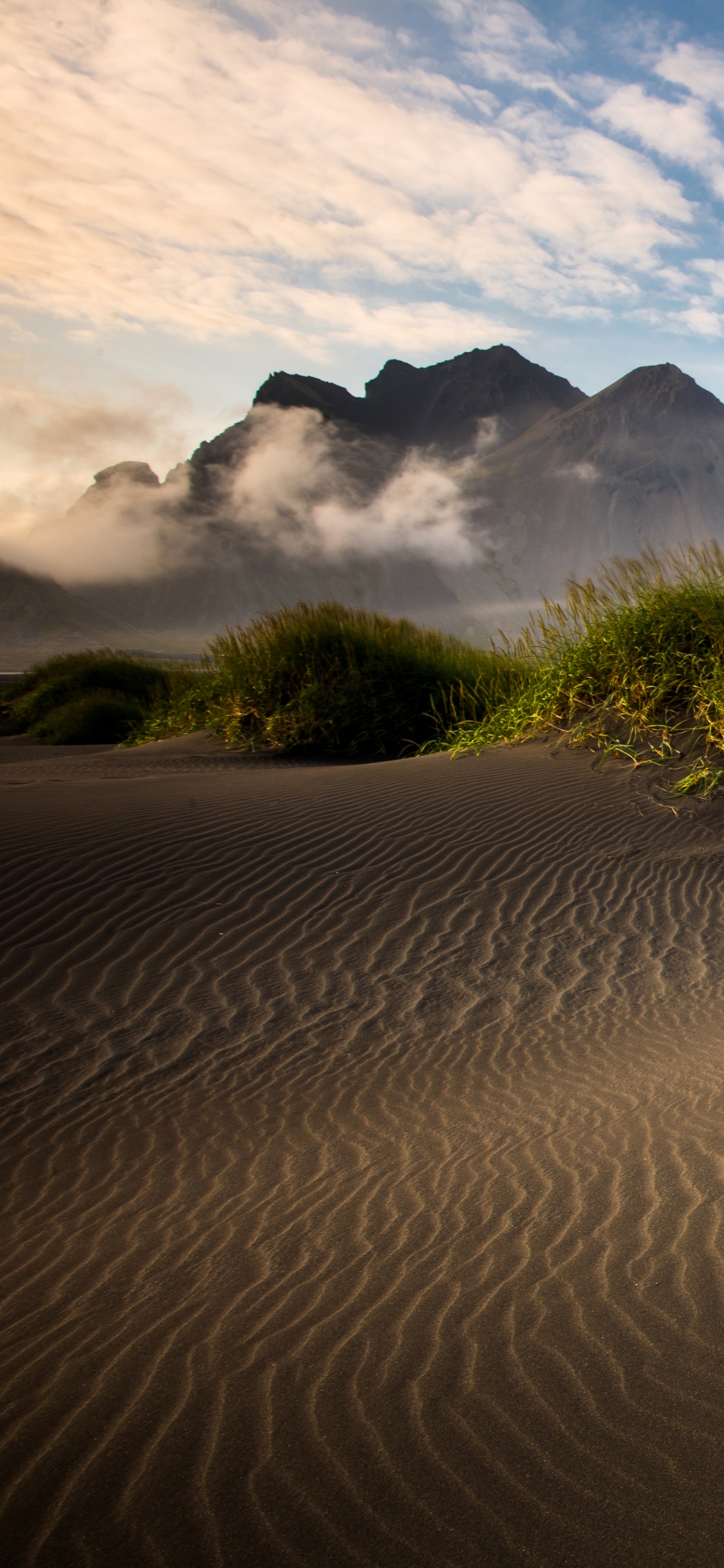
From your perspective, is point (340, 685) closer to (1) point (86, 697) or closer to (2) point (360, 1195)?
(1) point (86, 697)

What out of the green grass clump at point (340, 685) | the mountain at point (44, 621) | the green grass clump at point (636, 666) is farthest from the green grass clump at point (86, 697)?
the mountain at point (44, 621)

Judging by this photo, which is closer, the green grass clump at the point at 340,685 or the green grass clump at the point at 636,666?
the green grass clump at the point at 636,666

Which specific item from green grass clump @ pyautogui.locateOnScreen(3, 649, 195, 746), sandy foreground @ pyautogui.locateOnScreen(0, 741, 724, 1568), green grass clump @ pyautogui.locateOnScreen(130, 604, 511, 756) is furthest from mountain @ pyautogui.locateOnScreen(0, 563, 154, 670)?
sandy foreground @ pyautogui.locateOnScreen(0, 741, 724, 1568)

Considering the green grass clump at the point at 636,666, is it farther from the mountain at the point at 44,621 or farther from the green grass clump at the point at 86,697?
the mountain at the point at 44,621

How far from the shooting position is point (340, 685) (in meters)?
12.7

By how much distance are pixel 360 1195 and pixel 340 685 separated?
1009cm

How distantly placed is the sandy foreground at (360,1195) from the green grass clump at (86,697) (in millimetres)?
10890

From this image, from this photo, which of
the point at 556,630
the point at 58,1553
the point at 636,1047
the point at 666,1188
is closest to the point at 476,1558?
the point at 58,1553

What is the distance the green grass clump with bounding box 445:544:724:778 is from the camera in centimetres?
810

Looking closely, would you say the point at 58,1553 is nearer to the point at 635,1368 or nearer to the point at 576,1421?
the point at 576,1421

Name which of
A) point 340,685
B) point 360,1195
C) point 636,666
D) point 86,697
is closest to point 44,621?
point 86,697

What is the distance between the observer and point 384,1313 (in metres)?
2.32

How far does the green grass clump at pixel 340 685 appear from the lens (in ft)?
40.6

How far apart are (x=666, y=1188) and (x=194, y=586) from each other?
7884 inches
